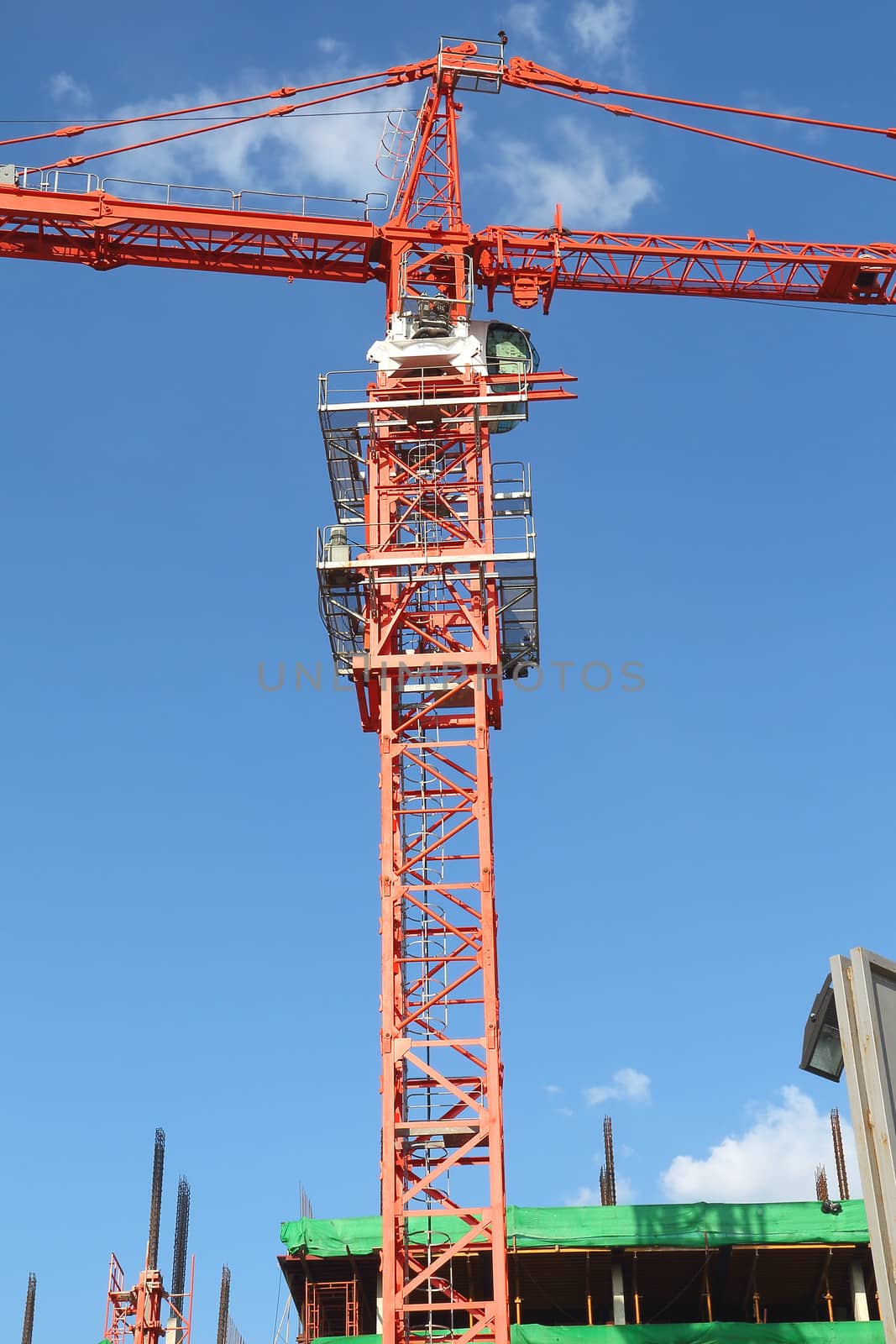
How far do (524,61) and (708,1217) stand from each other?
2723cm

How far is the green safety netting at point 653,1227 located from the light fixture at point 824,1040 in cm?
2875

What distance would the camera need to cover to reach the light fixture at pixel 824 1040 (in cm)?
892

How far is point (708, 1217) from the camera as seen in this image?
36469 millimetres

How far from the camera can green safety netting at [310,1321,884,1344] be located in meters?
34.7

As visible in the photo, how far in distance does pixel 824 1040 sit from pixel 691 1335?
28120 mm

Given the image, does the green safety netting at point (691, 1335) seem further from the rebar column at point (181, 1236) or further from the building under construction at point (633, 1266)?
the rebar column at point (181, 1236)

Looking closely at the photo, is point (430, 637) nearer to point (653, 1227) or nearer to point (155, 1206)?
point (653, 1227)

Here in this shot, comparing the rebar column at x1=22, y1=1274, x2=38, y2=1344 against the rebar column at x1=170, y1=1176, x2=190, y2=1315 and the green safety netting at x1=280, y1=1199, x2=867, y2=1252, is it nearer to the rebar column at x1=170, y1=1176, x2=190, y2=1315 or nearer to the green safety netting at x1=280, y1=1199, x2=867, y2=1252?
the rebar column at x1=170, y1=1176, x2=190, y2=1315

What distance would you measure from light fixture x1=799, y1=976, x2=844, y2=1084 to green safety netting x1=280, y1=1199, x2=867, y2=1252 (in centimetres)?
2875

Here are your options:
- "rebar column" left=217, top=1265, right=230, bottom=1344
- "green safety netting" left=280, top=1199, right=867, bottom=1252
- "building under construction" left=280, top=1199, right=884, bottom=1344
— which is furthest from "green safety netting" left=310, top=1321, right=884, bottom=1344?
"rebar column" left=217, top=1265, right=230, bottom=1344

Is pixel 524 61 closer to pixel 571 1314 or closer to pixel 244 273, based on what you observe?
pixel 244 273

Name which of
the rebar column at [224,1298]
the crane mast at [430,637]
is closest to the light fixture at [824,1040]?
the crane mast at [430,637]

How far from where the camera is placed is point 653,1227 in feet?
120

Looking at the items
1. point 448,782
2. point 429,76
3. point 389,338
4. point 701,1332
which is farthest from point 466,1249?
point 429,76
